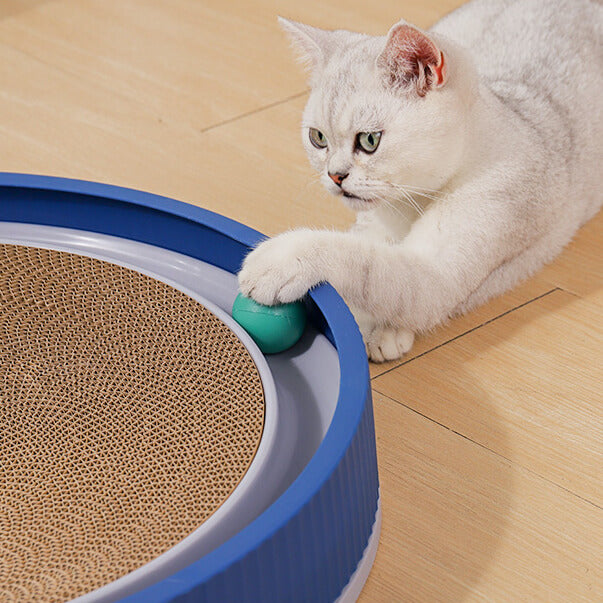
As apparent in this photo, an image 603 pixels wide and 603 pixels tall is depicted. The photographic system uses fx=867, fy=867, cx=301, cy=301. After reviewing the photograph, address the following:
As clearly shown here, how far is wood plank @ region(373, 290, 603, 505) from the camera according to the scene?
1.11 metres

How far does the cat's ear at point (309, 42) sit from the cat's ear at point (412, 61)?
0.49 feet

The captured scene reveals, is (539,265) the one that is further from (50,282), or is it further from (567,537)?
(50,282)

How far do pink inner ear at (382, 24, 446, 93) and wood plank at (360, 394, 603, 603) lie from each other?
459mm

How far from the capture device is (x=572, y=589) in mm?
941

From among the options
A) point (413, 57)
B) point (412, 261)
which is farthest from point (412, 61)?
point (412, 261)

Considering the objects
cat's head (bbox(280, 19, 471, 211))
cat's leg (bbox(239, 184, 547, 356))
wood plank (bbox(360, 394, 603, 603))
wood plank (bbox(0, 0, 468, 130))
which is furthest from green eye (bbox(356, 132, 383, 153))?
wood plank (bbox(0, 0, 468, 130))

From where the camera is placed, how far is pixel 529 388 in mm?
1213

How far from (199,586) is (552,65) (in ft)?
3.60

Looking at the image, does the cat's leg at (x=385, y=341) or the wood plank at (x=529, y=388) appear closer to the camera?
the wood plank at (x=529, y=388)

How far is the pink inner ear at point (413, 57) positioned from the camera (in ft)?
3.56

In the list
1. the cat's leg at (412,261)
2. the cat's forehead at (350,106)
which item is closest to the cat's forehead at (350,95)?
the cat's forehead at (350,106)

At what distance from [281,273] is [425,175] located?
0.28 metres

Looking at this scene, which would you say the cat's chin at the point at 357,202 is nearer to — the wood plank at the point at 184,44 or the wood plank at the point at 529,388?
the wood plank at the point at 529,388

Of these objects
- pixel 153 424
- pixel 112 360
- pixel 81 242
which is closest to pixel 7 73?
pixel 81 242
